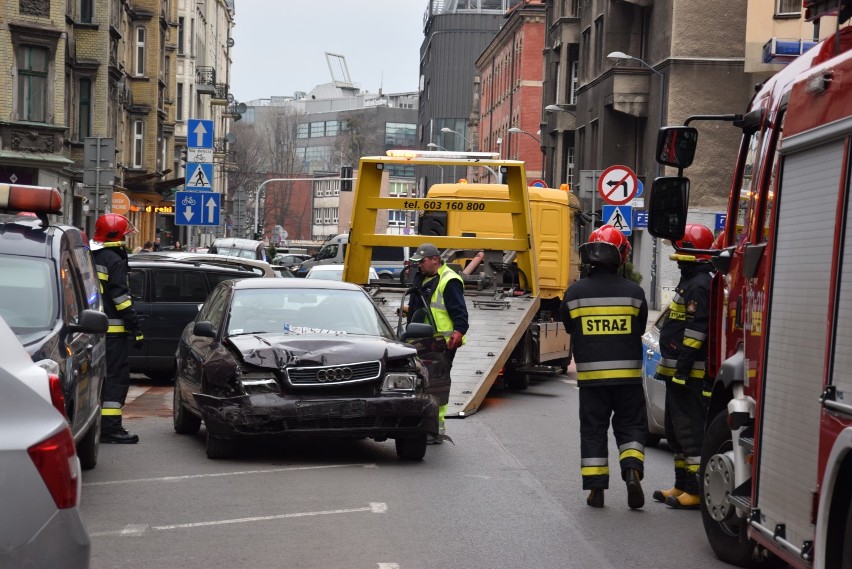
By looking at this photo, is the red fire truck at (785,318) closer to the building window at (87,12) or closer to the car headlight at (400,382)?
the car headlight at (400,382)

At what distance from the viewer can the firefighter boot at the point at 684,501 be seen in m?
9.83

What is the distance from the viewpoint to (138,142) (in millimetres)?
60312

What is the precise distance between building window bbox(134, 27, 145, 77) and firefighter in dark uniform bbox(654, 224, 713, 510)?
53.2m

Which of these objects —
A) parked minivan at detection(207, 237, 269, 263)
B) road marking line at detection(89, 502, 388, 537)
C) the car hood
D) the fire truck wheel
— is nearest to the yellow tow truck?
the car hood

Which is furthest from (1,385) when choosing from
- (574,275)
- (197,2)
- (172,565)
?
(197,2)

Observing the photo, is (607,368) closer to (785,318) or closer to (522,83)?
(785,318)

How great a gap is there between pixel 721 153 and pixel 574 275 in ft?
64.4

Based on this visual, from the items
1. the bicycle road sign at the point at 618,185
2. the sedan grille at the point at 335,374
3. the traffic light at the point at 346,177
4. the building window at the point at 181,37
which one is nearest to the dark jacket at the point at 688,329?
the sedan grille at the point at 335,374

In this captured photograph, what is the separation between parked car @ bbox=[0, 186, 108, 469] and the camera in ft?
29.8

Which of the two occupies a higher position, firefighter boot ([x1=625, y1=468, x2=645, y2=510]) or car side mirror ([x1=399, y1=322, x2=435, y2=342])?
Result: car side mirror ([x1=399, y1=322, x2=435, y2=342])

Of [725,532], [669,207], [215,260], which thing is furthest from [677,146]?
[215,260]

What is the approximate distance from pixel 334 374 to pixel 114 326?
94.7 inches

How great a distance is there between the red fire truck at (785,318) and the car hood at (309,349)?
351 cm

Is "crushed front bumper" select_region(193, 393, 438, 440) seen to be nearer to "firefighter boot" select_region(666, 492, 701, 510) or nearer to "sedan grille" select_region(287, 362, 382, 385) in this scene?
"sedan grille" select_region(287, 362, 382, 385)
